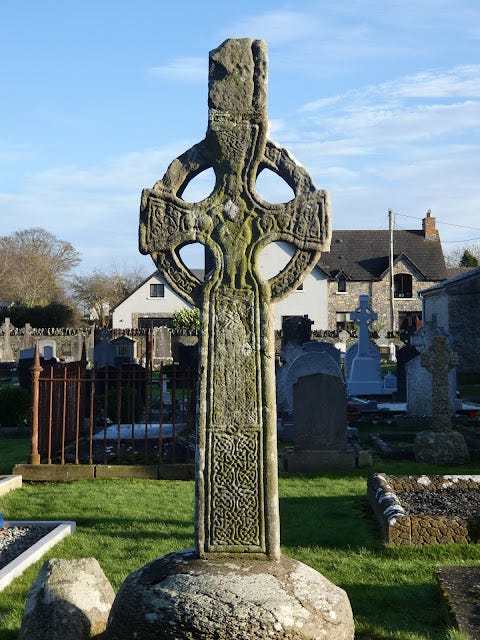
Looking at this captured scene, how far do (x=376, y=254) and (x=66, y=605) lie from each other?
179 feet

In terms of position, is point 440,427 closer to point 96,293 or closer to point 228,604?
point 228,604

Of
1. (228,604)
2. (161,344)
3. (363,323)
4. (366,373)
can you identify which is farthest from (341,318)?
(228,604)

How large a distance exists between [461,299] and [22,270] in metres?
41.2

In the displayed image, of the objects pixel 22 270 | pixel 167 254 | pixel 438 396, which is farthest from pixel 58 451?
pixel 22 270

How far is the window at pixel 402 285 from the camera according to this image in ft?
182

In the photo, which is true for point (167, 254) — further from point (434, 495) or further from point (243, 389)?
point (434, 495)

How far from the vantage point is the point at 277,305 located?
51938 millimetres

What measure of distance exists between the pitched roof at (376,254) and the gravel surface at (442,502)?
45870mm

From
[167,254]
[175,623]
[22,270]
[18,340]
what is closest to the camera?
[175,623]

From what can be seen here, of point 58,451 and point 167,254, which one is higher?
point 167,254

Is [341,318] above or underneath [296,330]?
above

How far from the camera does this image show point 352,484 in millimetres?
10250

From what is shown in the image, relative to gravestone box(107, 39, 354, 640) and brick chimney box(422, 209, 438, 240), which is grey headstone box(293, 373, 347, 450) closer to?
gravestone box(107, 39, 354, 640)

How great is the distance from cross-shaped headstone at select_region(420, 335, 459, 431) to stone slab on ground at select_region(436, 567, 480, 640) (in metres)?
6.68
